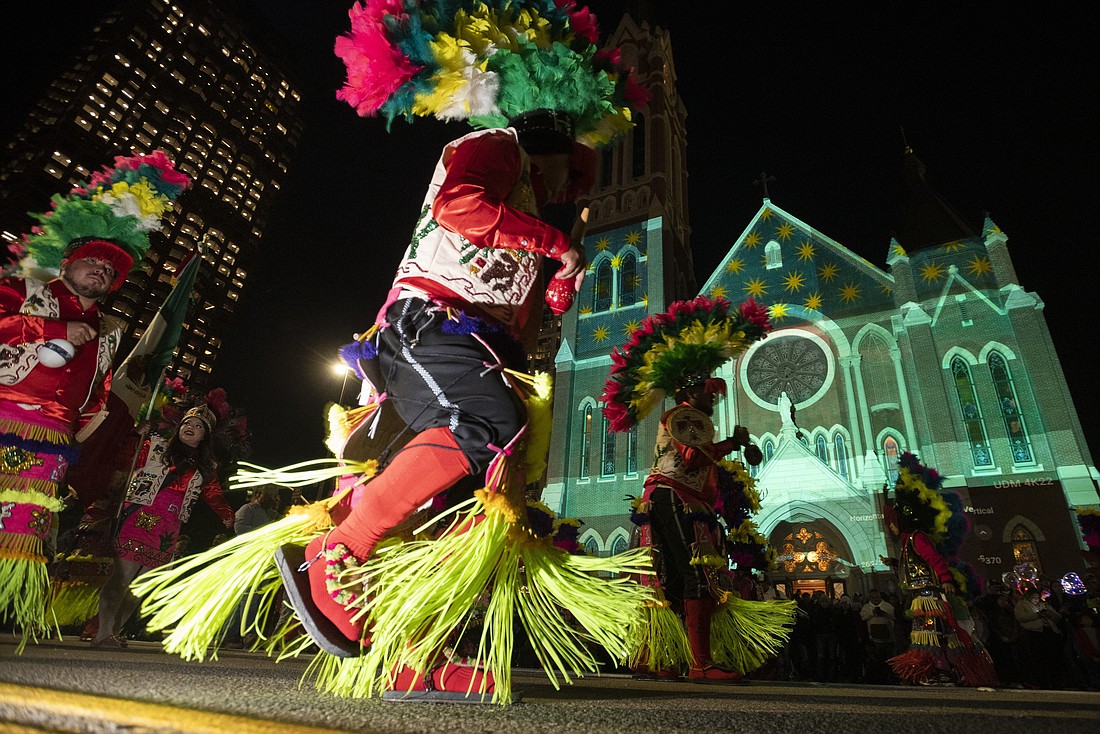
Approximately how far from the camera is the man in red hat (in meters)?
2.74

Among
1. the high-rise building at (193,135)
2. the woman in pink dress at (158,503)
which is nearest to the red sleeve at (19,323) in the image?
the woman in pink dress at (158,503)

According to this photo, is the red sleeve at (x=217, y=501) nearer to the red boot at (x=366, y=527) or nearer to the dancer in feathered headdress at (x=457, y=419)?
the dancer in feathered headdress at (x=457, y=419)

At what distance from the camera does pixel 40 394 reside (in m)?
2.98

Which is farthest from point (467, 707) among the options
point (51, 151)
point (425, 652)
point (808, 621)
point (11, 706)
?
point (51, 151)

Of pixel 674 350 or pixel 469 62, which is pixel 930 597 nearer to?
pixel 674 350

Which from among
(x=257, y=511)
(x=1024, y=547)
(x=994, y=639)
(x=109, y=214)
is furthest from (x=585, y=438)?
(x=109, y=214)

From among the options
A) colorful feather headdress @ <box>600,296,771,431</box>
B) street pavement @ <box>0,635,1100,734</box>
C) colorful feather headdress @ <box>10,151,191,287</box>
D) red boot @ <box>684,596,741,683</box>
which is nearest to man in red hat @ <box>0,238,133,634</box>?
colorful feather headdress @ <box>10,151,191,287</box>

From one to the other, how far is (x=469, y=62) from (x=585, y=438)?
21541 mm

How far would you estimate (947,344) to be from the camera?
19.5 metres

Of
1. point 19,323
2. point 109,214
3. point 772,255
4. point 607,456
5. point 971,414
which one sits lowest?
point 19,323

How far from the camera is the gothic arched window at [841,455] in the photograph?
19289mm

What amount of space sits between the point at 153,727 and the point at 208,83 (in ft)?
204

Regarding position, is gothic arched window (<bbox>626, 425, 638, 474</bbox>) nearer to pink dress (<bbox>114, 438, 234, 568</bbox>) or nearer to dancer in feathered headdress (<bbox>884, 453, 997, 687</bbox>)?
dancer in feathered headdress (<bbox>884, 453, 997, 687</bbox>)

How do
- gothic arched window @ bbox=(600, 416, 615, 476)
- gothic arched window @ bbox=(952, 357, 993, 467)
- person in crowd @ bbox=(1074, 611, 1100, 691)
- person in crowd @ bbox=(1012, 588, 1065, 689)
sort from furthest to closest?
1. gothic arched window @ bbox=(600, 416, 615, 476)
2. gothic arched window @ bbox=(952, 357, 993, 467)
3. person in crowd @ bbox=(1074, 611, 1100, 691)
4. person in crowd @ bbox=(1012, 588, 1065, 689)
